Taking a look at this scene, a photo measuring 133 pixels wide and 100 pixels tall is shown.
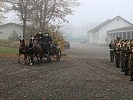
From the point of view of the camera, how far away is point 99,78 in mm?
17016

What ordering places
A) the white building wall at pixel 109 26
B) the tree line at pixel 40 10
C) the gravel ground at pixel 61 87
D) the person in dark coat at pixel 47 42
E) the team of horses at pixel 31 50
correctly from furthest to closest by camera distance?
the white building wall at pixel 109 26 → the tree line at pixel 40 10 → the person in dark coat at pixel 47 42 → the team of horses at pixel 31 50 → the gravel ground at pixel 61 87

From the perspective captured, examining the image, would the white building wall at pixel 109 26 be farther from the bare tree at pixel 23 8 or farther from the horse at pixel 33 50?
the horse at pixel 33 50

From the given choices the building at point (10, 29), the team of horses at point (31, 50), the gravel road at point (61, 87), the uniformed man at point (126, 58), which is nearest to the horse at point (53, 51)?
the team of horses at point (31, 50)

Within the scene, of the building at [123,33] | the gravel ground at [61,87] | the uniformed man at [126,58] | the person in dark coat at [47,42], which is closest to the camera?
the gravel ground at [61,87]

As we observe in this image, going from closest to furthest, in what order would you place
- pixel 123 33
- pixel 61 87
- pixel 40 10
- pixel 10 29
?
pixel 61 87, pixel 40 10, pixel 10 29, pixel 123 33

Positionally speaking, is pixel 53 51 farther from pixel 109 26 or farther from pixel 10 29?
pixel 109 26

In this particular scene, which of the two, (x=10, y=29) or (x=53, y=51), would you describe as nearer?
(x=53, y=51)

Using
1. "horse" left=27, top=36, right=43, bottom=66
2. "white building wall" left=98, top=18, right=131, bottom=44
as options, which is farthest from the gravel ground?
"white building wall" left=98, top=18, right=131, bottom=44

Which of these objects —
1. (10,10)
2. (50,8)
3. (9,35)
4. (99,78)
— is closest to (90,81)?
(99,78)

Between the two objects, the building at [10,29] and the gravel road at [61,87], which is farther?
the building at [10,29]

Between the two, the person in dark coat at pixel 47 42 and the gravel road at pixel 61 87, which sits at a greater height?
the person in dark coat at pixel 47 42

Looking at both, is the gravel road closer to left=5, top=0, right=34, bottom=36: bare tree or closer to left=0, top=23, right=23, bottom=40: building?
left=5, top=0, right=34, bottom=36: bare tree

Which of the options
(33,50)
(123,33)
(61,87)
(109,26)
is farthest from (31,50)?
(109,26)

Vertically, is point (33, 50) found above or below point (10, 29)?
below
